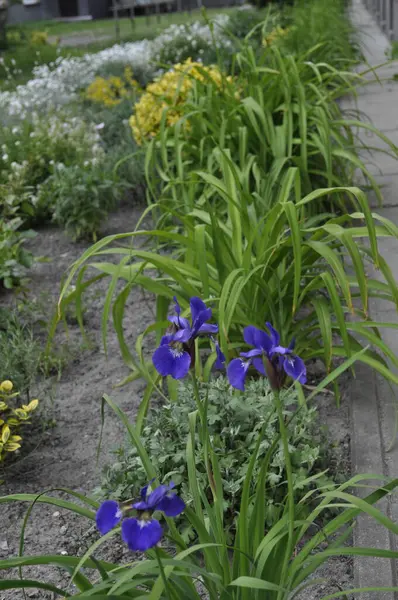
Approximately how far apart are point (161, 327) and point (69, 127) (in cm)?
409

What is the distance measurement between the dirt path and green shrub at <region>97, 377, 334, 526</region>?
0.18 m

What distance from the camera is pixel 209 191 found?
4125mm

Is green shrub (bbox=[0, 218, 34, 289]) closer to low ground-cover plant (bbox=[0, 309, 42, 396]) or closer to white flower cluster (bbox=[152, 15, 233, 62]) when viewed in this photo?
low ground-cover plant (bbox=[0, 309, 42, 396])

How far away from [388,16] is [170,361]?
11.3 meters

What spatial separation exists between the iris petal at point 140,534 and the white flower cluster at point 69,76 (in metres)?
6.24

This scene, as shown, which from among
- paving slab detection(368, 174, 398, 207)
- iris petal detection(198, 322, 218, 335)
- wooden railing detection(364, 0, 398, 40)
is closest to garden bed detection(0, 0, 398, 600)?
iris petal detection(198, 322, 218, 335)

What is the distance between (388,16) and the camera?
38.9ft

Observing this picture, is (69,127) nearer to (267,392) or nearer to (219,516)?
(267,392)

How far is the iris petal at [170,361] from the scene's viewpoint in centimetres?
157

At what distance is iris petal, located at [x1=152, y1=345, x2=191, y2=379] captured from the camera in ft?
5.16

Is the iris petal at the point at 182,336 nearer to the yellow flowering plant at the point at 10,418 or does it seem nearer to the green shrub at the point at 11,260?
the yellow flowering plant at the point at 10,418

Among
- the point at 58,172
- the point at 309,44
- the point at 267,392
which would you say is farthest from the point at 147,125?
the point at 267,392

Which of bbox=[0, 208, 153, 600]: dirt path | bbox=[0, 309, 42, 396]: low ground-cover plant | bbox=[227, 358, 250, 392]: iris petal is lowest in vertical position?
bbox=[0, 208, 153, 600]: dirt path

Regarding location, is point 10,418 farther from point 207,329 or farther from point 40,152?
point 40,152
